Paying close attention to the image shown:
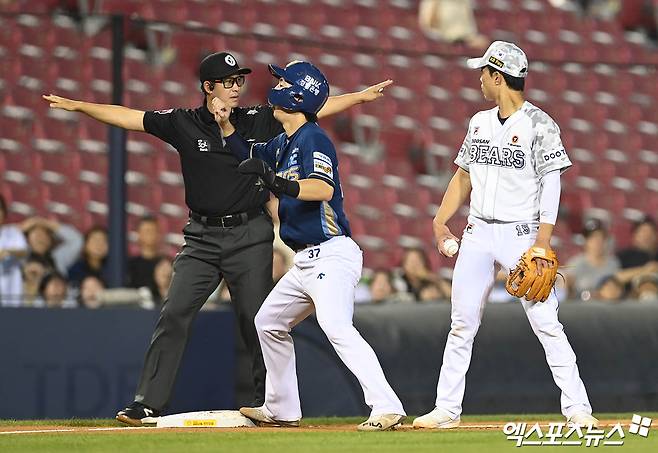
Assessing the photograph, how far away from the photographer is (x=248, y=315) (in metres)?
7.46

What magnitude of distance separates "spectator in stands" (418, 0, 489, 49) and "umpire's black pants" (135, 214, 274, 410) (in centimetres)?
862

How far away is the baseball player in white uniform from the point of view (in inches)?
269

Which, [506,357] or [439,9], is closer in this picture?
[506,357]

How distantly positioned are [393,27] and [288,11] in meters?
1.26

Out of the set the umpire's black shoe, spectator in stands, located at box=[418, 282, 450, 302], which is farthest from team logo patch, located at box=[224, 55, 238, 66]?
spectator in stands, located at box=[418, 282, 450, 302]

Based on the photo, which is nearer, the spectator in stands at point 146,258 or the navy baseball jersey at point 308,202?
the navy baseball jersey at point 308,202

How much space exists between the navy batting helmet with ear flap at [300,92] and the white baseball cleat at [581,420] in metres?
1.96

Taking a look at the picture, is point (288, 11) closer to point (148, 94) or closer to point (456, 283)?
point (148, 94)

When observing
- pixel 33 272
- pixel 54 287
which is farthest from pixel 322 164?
pixel 33 272

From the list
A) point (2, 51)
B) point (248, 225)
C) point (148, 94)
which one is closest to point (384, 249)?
point (148, 94)

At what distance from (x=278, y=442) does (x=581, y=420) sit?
1.59 metres

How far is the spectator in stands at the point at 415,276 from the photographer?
38.8 feet

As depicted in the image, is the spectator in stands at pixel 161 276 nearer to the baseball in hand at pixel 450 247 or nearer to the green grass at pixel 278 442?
the green grass at pixel 278 442

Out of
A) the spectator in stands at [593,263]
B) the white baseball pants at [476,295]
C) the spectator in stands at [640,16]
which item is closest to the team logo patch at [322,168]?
the white baseball pants at [476,295]
